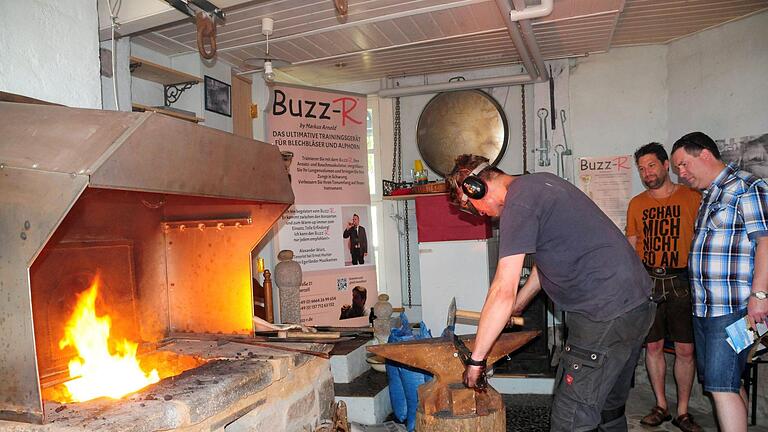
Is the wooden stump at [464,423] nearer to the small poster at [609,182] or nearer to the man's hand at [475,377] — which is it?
the man's hand at [475,377]

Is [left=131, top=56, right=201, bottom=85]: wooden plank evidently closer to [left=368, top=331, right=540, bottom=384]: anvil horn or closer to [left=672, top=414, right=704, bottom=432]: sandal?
[left=368, top=331, right=540, bottom=384]: anvil horn

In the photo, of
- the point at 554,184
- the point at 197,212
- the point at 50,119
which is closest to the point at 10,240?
the point at 50,119

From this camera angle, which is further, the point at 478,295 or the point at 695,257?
the point at 478,295

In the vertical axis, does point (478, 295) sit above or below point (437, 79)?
below

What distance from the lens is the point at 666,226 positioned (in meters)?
4.20

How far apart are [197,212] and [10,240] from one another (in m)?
1.34

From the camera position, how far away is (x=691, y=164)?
3229mm

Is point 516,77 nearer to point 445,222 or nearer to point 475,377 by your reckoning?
point 445,222

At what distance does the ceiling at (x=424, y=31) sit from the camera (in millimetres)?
4230

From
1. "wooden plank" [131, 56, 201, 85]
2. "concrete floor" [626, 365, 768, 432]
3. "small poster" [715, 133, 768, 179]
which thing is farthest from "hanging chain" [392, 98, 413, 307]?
"small poster" [715, 133, 768, 179]

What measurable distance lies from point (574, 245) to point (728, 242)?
1156 mm

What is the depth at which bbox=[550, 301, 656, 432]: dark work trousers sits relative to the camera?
2.43 meters

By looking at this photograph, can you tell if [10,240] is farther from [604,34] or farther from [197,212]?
[604,34]

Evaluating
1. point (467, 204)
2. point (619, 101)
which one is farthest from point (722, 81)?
point (467, 204)
